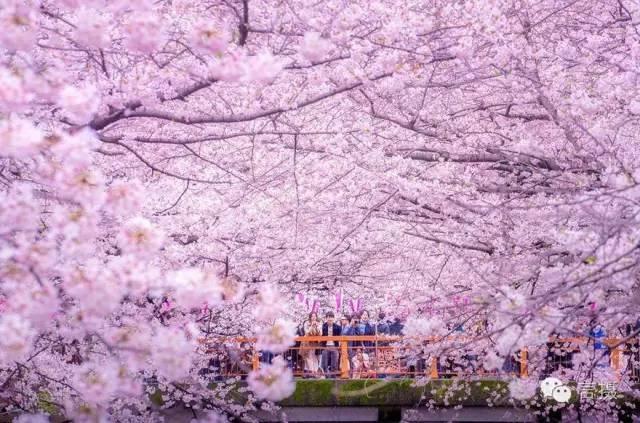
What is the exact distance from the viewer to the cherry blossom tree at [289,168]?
3432mm

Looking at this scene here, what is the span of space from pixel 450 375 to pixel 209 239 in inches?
254

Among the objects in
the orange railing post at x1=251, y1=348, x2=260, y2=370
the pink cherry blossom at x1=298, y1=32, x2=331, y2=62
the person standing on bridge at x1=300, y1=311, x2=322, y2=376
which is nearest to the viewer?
the pink cherry blossom at x1=298, y1=32, x2=331, y2=62

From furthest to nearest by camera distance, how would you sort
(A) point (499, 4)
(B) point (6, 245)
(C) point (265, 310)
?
1. (A) point (499, 4)
2. (C) point (265, 310)
3. (B) point (6, 245)

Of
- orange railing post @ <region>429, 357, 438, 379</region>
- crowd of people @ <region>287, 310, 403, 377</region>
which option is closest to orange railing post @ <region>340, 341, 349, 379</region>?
crowd of people @ <region>287, 310, 403, 377</region>

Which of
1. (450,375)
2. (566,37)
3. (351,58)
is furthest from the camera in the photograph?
(450,375)

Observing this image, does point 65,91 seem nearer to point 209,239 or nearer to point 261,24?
point 261,24

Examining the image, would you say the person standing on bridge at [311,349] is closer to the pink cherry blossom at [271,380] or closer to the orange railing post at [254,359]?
the orange railing post at [254,359]

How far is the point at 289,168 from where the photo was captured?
7.84 meters

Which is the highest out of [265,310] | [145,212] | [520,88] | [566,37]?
[566,37]

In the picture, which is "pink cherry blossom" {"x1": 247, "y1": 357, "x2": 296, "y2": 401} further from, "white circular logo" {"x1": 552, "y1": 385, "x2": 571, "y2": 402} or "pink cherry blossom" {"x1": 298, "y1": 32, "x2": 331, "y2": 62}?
"white circular logo" {"x1": 552, "y1": 385, "x2": 571, "y2": 402}

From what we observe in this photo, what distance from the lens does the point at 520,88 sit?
7020 millimetres

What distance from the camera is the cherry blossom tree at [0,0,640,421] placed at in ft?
11.3

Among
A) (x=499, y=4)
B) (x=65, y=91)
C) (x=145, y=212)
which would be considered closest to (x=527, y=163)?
(x=499, y=4)

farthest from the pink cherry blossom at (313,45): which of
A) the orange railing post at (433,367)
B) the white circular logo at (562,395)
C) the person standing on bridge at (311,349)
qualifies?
the person standing on bridge at (311,349)
